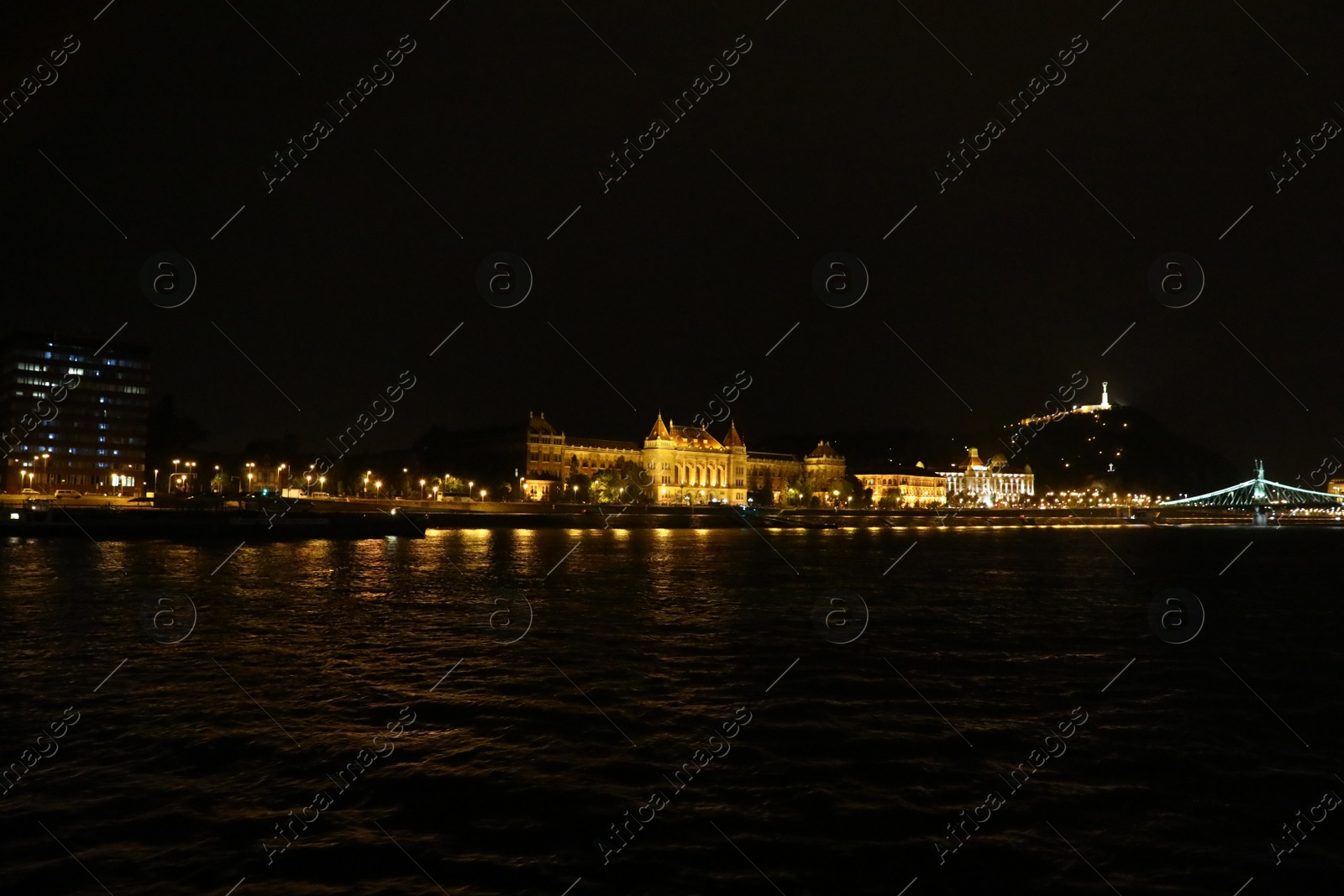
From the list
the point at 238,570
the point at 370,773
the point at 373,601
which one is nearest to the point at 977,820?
the point at 370,773

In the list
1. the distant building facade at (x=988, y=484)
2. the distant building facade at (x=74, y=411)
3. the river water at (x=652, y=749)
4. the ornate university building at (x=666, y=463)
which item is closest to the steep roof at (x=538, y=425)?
the ornate university building at (x=666, y=463)

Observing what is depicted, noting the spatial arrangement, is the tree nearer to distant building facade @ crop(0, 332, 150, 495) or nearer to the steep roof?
the steep roof

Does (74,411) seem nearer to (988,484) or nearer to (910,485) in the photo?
(910,485)

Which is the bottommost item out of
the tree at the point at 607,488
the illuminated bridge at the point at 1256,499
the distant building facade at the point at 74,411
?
the illuminated bridge at the point at 1256,499

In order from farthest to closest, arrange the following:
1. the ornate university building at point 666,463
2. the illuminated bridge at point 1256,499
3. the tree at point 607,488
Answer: the illuminated bridge at point 1256,499 → the ornate university building at point 666,463 → the tree at point 607,488

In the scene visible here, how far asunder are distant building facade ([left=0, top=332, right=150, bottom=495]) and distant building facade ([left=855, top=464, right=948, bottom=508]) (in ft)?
382

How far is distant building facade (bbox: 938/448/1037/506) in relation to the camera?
7416 inches

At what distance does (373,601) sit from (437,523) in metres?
53.8

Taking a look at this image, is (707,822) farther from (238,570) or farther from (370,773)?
(238,570)

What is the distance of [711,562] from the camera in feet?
136

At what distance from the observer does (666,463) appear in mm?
149125

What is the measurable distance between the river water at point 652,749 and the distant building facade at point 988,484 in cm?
17178

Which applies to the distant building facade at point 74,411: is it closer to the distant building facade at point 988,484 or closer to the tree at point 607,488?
the tree at point 607,488

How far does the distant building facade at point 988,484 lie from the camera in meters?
188
